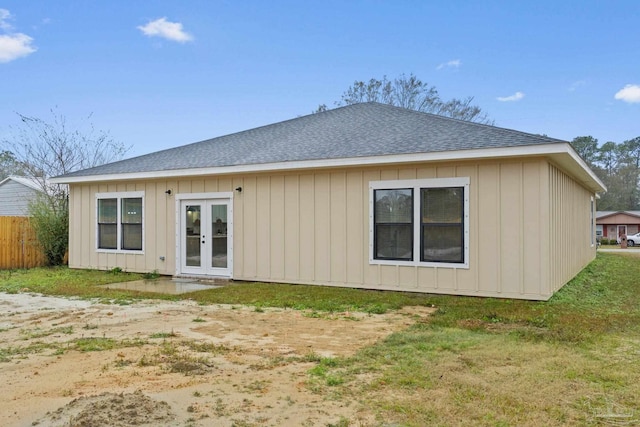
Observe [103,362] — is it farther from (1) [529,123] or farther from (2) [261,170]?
(1) [529,123]

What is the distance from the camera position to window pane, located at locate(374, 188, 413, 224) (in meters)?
8.15

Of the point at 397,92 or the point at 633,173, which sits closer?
the point at 397,92

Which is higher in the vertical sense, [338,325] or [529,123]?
[529,123]

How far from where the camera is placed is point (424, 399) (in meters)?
3.17

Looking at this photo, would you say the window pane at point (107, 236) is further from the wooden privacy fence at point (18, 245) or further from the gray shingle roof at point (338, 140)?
the wooden privacy fence at point (18, 245)

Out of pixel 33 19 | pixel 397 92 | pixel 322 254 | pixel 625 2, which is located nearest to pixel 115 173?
pixel 322 254

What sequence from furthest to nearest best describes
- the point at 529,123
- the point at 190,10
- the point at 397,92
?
the point at 529,123 → the point at 397,92 → the point at 190,10

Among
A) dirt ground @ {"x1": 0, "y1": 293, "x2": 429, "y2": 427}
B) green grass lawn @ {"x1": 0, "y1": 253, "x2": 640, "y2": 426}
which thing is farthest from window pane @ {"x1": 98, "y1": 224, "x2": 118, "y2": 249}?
dirt ground @ {"x1": 0, "y1": 293, "x2": 429, "y2": 427}

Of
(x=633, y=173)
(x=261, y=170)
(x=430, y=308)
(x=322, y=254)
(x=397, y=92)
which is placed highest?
(x=397, y=92)

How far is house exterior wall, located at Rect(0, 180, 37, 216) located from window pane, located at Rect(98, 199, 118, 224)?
477 inches

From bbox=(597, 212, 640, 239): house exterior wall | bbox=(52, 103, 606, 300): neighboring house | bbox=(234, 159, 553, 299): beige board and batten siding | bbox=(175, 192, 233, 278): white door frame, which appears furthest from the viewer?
bbox=(597, 212, 640, 239): house exterior wall

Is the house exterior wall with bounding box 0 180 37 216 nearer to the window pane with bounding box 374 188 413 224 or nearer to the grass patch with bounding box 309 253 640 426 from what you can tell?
the window pane with bounding box 374 188 413 224

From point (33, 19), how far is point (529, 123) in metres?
27.5

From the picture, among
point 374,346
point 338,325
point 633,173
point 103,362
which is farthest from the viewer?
point 633,173
